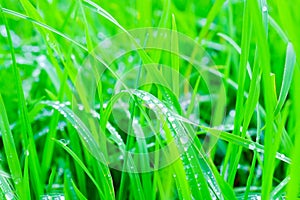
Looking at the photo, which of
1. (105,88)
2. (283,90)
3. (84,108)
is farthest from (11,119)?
(283,90)

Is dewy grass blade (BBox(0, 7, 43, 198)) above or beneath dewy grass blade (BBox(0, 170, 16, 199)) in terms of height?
above

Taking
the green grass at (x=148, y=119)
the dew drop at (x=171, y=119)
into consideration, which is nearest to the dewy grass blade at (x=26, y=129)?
the green grass at (x=148, y=119)

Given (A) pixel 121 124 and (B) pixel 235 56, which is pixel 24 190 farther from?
(B) pixel 235 56

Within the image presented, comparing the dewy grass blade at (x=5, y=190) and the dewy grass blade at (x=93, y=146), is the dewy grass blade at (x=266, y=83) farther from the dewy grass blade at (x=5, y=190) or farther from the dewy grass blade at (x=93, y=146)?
the dewy grass blade at (x=5, y=190)

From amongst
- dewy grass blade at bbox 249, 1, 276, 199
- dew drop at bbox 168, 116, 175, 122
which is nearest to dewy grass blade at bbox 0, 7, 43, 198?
dew drop at bbox 168, 116, 175, 122

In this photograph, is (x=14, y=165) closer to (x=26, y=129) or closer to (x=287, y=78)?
(x=26, y=129)

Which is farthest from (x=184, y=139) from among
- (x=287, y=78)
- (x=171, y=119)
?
(x=287, y=78)

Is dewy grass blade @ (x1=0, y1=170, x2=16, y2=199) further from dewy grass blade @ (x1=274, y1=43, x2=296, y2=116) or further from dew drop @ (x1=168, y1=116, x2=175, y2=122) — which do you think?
dewy grass blade @ (x1=274, y1=43, x2=296, y2=116)

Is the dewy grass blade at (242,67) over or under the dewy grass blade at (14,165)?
over
